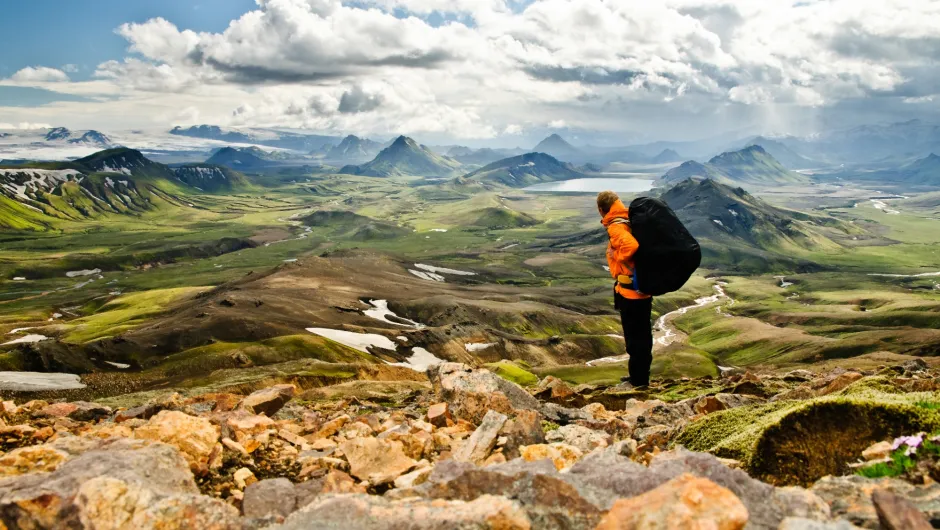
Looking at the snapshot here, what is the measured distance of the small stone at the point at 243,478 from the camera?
1172 centimetres

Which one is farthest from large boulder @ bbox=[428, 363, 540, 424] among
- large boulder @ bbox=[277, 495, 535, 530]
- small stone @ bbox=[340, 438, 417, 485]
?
large boulder @ bbox=[277, 495, 535, 530]

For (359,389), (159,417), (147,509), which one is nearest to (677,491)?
(147,509)

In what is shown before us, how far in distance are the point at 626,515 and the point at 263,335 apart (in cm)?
12382

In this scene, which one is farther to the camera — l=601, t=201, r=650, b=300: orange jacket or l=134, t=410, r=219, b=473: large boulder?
l=601, t=201, r=650, b=300: orange jacket

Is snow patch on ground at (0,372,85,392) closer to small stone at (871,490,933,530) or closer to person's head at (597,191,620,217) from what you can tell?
person's head at (597,191,620,217)

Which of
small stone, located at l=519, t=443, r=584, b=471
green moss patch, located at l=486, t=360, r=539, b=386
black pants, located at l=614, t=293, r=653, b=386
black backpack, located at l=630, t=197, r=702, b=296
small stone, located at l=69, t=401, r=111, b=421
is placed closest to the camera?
small stone, located at l=519, t=443, r=584, b=471

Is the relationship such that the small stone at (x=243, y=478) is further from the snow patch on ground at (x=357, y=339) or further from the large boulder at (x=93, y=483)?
the snow patch on ground at (x=357, y=339)

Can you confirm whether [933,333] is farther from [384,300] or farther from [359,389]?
[359,389]

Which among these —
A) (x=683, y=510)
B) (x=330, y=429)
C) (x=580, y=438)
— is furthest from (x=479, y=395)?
(x=683, y=510)

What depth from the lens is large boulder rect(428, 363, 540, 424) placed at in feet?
60.3

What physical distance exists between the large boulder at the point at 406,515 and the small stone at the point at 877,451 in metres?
5.84

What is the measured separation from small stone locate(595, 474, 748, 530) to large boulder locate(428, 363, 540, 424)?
11.2 m

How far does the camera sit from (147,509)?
852 cm

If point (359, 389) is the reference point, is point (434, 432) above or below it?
above
